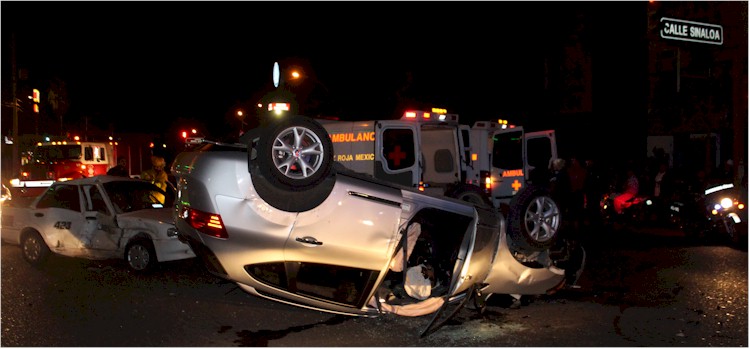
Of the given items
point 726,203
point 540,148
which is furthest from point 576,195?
point 540,148

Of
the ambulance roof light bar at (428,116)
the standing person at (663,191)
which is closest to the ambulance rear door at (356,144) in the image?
the ambulance roof light bar at (428,116)

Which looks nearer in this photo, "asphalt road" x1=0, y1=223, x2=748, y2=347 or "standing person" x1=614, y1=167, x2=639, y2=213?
"asphalt road" x1=0, y1=223, x2=748, y2=347

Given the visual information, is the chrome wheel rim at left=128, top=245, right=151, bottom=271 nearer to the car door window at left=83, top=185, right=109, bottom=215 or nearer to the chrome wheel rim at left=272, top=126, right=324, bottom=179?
the car door window at left=83, top=185, right=109, bottom=215

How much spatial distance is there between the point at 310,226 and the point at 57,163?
17496 mm

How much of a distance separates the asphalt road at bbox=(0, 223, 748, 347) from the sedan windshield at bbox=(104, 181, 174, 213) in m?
0.96

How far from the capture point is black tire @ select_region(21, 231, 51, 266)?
9562mm

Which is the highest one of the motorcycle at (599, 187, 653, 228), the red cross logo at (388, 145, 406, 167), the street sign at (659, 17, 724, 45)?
the street sign at (659, 17, 724, 45)

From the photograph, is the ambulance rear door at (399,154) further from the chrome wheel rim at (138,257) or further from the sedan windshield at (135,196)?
the chrome wheel rim at (138,257)

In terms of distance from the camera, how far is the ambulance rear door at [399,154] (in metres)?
13.8

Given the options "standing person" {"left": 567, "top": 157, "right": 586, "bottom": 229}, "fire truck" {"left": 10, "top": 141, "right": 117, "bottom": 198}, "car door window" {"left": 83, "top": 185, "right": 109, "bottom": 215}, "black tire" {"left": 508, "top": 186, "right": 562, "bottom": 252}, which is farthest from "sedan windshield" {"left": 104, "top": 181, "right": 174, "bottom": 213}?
"fire truck" {"left": 10, "top": 141, "right": 117, "bottom": 198}

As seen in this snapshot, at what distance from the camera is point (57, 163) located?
20.6m

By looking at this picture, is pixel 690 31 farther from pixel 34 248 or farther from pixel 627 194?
pixel 34 248

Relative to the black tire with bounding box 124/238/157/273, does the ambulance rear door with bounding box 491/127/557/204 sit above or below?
above

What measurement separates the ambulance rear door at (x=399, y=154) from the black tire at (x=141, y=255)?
5828 mm
